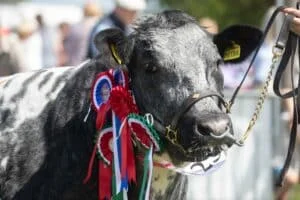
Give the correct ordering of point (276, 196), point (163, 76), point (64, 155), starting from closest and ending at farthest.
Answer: point (163, 76)
point (64, 155)
point (276, 196)

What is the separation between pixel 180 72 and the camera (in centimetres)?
537

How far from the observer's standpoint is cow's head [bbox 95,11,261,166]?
5145 mm

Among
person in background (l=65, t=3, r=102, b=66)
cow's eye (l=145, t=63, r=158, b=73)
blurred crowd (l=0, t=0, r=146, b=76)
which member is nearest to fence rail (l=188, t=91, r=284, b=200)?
blurred crowd (l=0, t=0, r=146, b=76)

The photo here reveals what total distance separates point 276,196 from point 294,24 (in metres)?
3.78

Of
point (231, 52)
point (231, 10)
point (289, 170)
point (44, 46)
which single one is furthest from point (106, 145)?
point (231, 10)

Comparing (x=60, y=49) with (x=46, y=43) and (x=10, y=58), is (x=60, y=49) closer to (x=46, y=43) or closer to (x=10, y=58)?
(x=46, y=43)

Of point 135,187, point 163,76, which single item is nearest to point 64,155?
point 135,187

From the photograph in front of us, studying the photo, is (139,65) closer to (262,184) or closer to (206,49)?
(206,49)

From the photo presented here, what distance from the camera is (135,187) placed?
5750 millimetres

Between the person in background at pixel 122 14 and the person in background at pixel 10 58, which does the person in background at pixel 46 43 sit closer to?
the person in background at pixel 10 58

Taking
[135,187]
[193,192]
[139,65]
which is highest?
[139,65]

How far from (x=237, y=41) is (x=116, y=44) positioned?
737 mm

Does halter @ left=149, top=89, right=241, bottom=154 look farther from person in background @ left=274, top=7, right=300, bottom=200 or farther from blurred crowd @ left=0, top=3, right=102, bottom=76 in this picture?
blurred crowd @ left=0, top=3, right=102, bottom=76

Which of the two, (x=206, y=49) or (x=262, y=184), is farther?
(x=262, y=184)
